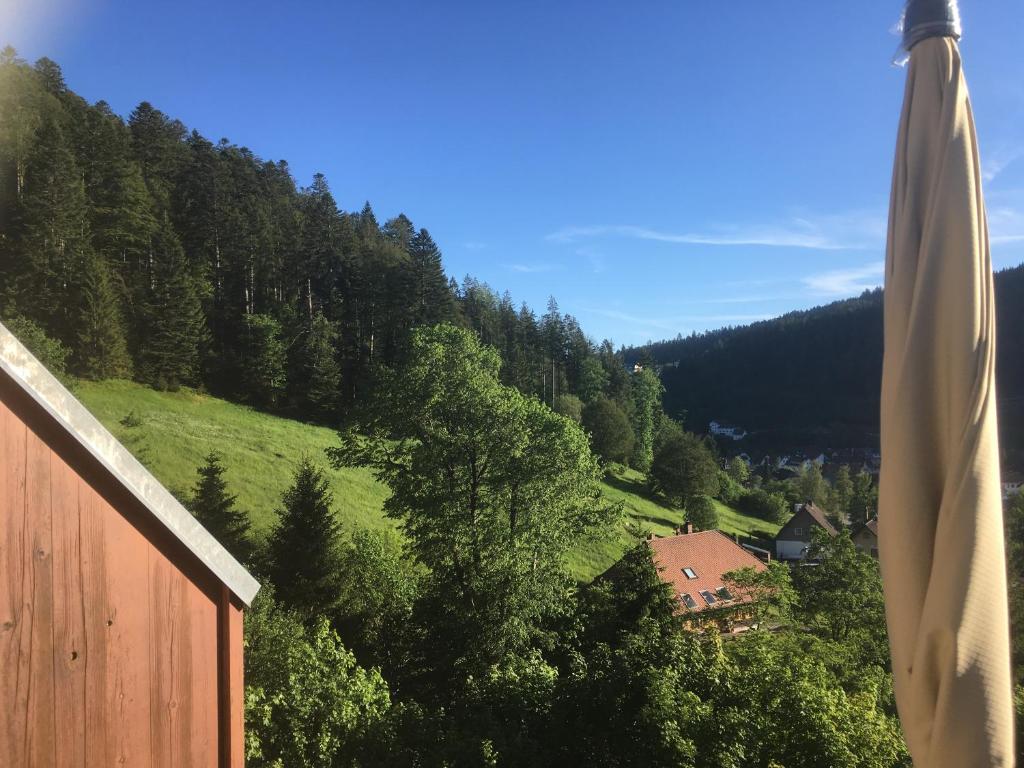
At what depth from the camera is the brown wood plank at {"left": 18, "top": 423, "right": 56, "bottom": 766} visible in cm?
179

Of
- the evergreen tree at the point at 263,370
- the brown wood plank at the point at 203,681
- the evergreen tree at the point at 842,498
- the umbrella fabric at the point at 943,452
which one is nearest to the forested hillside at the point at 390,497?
the evergreen tree at the point at 263,370

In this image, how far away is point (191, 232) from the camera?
46125 millimetres

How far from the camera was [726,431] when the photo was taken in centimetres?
12206

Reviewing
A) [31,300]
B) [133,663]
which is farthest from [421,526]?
[31,300]

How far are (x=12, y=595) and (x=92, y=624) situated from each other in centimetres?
25

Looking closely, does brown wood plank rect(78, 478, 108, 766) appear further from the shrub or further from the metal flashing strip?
the shrub

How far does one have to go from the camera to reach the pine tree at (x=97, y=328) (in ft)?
104

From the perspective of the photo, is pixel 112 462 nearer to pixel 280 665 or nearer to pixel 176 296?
pixel 280 665

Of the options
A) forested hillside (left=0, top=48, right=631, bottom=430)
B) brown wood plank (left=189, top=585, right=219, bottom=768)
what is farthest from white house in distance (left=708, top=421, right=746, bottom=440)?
brown wood plank (left=189, top=585, right=219, bottom=768)

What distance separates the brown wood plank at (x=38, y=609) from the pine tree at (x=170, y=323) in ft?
124

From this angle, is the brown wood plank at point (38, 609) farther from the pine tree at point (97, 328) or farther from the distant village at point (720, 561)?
the pine tree at point (97, 328)

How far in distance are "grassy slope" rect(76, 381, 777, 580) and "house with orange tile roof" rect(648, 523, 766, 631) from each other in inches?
88.8

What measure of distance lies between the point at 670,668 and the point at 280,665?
21.4ft

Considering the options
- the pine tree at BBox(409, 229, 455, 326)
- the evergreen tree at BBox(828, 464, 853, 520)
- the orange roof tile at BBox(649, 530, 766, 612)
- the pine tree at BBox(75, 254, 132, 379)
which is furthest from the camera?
the evergreen tree at BBox(828, 464, 853, 520)
